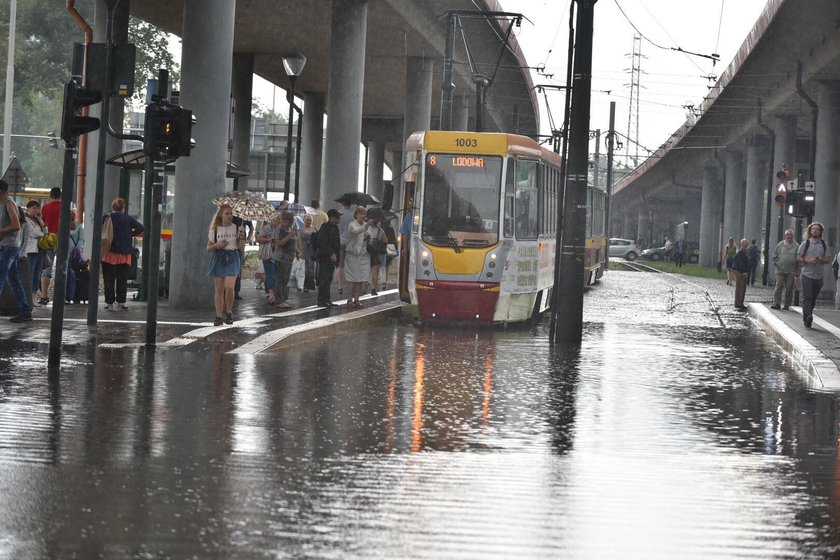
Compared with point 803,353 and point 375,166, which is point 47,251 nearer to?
point 803,353

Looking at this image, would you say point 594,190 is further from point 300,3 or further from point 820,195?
point 300,3

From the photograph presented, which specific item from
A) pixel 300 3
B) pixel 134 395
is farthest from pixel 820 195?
pixel 134 395

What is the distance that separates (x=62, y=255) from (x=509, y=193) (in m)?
10.9

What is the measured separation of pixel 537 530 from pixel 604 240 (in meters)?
47.1

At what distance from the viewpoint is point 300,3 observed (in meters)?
39.1

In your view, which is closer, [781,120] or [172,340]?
[172,340]

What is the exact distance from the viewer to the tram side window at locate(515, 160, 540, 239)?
79.7 feet

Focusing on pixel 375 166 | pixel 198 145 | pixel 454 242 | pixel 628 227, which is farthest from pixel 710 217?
pixel 198 145

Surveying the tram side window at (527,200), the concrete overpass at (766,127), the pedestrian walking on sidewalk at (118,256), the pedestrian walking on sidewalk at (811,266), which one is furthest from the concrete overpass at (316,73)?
the pedestrian walking on sidewalk at (811,266)

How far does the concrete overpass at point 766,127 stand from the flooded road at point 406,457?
23.9 meters

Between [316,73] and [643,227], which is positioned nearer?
[316,73]

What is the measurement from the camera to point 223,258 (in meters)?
19.6

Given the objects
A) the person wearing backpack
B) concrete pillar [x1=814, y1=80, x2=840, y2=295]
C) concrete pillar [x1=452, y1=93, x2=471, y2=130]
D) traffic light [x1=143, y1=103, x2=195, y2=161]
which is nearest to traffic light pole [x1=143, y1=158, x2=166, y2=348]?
traffic light [x1=143, y1=103, x2=195, y2=161]

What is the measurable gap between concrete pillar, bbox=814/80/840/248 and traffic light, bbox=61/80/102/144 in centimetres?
3337
